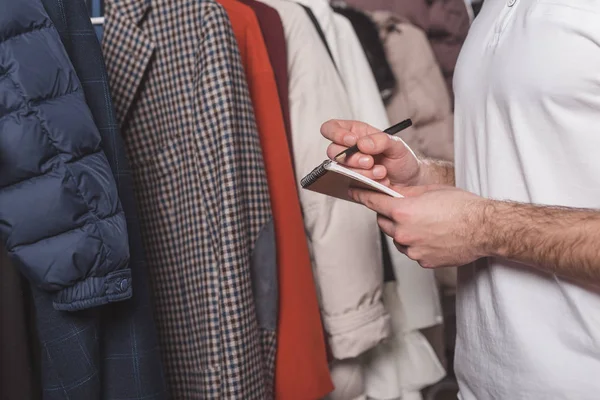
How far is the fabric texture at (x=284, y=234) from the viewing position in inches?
46.6

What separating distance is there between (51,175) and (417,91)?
1090mm

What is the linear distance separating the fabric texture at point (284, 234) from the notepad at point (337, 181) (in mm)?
226

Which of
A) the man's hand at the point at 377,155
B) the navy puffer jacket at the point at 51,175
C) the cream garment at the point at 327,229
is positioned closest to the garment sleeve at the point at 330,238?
the cream garment at the point at 327,229

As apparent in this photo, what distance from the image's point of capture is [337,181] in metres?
0.93

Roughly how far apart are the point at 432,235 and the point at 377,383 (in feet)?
2.32

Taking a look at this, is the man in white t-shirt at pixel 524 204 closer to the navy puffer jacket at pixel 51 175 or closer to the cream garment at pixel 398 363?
the navy puffer jacket at pixel 51 175

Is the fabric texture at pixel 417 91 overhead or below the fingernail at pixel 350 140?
below

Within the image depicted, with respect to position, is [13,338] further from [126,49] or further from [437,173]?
[437,173]

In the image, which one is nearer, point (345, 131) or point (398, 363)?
point (345, 131)

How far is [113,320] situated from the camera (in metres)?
1.01

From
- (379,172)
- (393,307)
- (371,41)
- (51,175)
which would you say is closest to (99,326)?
(51,175)

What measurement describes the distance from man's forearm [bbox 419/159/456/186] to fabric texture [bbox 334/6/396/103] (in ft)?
1.89

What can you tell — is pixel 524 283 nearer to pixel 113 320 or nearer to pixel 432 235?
pixel 432 235

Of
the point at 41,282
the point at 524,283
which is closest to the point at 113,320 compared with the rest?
the point at 41,282
